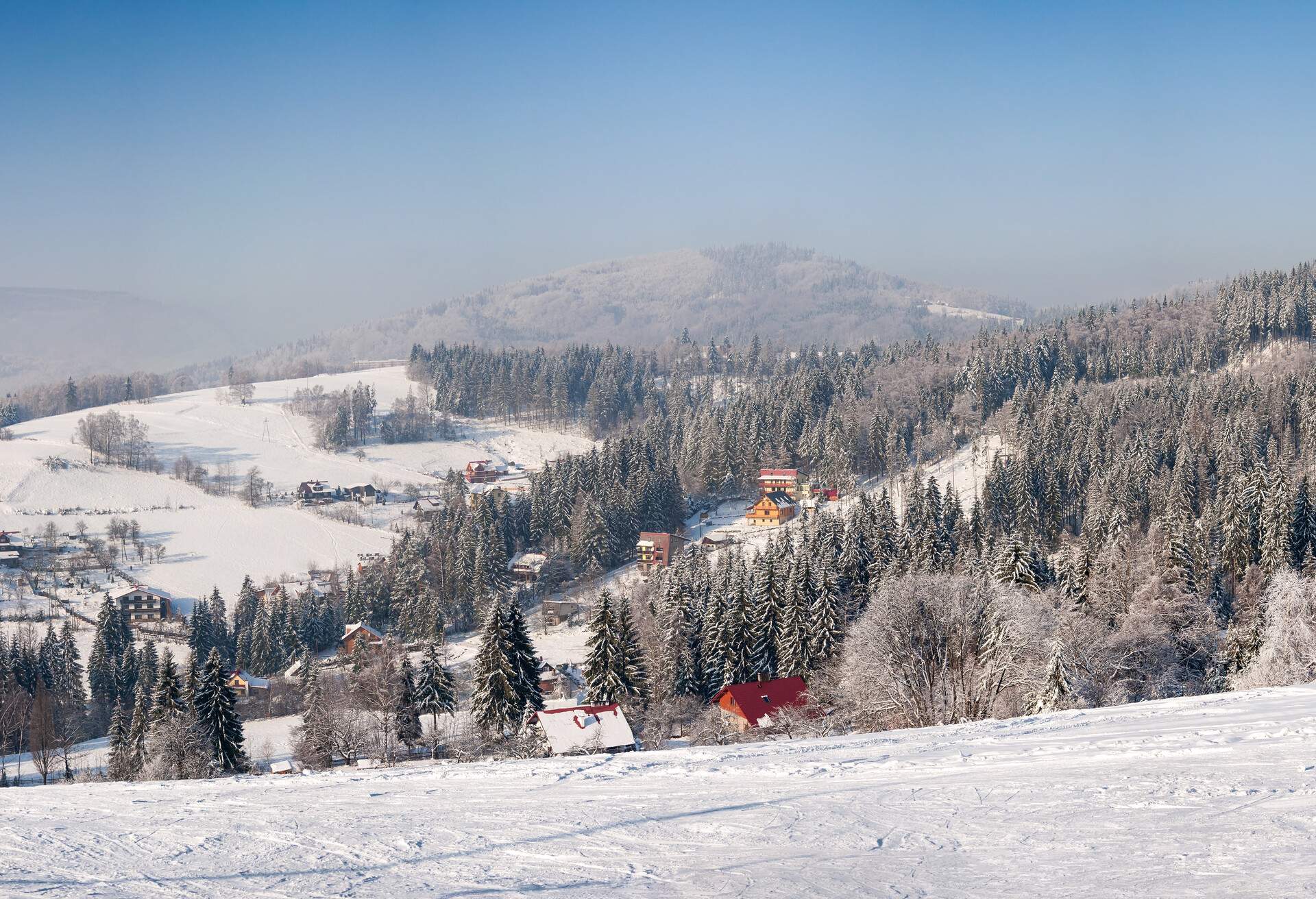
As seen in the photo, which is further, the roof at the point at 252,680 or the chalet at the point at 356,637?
the chalet at the point at 356,637

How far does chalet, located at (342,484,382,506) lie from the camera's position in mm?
108900

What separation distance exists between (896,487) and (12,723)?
220 ft

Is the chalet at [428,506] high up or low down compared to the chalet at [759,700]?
down

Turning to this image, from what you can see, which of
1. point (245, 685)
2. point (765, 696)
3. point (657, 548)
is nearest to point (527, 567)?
point (657, 548)

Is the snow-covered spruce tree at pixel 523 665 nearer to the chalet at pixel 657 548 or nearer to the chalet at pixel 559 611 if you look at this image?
the chalet at pixel 559 611

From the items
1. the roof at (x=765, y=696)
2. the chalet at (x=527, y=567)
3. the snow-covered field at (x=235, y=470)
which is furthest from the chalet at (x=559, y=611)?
the snow-covered field at (x=235, y=470)

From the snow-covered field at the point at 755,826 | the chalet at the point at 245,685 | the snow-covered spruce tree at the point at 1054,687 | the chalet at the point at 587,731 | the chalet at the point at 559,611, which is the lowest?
the chalet at the point at 245,685

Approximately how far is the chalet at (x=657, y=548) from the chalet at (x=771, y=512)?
7956 mm

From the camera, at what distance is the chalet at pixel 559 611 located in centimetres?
6669

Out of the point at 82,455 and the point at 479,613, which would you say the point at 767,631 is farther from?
the point at 82,455

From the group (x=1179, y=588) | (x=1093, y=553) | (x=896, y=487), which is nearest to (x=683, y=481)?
(x=896, y=487)

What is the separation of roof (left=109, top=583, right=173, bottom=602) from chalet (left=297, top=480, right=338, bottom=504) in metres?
30.5

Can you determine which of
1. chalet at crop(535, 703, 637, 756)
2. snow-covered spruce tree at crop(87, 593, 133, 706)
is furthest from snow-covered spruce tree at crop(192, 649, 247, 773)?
snow-covered spruce tree at crop(87, 593, 133, 706)

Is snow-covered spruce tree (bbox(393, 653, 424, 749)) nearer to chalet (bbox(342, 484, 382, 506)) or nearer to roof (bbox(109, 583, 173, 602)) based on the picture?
roof (bbox(109, 583, 173, 602))
